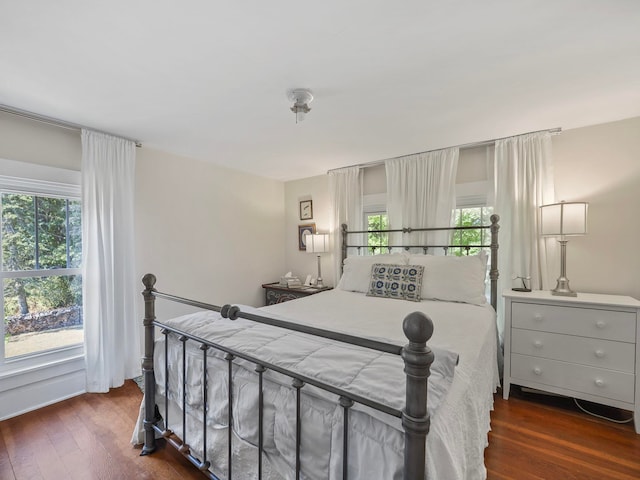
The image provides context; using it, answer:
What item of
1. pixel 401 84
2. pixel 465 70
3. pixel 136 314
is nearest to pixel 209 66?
pixel 401 84

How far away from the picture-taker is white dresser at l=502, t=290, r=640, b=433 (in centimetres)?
195

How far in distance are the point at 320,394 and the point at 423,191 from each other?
2579mm

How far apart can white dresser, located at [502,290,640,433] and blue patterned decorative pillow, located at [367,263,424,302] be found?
0.69m

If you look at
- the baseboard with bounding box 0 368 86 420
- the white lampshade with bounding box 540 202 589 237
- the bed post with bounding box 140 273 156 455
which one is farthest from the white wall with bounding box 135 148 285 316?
the white lampshade with bounding box 540 202 589 237

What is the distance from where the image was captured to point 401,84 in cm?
178

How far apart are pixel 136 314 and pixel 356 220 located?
2.53 m

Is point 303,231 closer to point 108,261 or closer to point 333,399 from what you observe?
point 108,261

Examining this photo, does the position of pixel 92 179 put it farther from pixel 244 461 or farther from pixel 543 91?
pixel 543 91

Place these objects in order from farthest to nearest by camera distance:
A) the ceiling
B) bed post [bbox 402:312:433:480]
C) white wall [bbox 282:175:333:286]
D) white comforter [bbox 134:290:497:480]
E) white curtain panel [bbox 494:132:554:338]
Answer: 1. white wall [bbox 282:175:333:286]
2. white curtain panel [bbox 494:132:554:338]
3. the ceiling
4. white comforter [bbox 134:290:497:480]
5. bed post [bbox 402:312:433:480]

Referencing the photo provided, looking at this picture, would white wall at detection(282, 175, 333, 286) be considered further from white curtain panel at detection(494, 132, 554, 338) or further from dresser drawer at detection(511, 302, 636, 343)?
dresser drawer at detection(511, 302, 636, 343)

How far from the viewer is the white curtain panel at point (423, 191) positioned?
2.94 metres

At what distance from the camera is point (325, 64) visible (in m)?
1.58

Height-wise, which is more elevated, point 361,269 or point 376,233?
point 376,233

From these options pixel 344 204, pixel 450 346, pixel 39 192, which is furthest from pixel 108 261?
pixel 450 346
